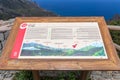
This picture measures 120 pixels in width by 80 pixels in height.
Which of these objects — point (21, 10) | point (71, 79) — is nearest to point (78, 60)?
point (71, 79)

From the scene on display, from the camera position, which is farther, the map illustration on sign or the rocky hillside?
the rocky hillside

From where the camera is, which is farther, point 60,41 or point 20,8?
point 20,8

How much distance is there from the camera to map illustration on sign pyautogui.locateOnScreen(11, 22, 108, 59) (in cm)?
370

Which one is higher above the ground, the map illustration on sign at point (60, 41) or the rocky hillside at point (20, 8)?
the rocky hillside at point (20, 8)

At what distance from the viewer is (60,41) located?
389cm

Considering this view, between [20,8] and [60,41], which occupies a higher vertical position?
[20,8]

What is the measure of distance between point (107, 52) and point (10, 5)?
2439 cm

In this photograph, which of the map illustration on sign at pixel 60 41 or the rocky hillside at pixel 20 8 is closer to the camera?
the map illustration on sign at pixel 60 41

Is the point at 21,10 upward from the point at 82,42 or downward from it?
upward

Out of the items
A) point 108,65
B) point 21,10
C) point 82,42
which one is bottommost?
point 108,65

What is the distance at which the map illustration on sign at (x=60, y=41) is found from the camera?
3.70 meters

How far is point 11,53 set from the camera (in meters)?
3.75

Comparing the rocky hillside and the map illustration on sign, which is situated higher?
the rocky hillside

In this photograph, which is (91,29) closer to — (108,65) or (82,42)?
(82,42)
